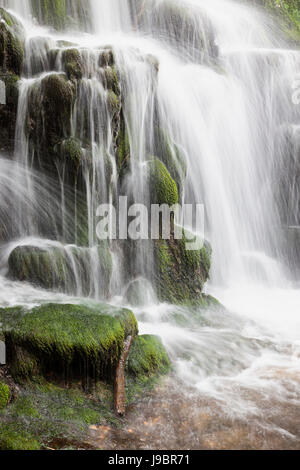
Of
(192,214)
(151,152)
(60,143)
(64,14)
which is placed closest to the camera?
(60,143)

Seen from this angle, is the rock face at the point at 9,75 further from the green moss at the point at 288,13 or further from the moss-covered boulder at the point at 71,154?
the green moss at the point at 288,13

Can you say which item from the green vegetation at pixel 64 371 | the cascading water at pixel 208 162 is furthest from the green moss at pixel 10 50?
the green vegetation at pixel 64 371

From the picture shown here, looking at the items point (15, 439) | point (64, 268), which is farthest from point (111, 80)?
point (15, 439)

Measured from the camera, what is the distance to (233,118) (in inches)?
439

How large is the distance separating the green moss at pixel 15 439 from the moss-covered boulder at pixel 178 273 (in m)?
4.16

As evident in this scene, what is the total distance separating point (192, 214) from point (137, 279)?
2.81 m

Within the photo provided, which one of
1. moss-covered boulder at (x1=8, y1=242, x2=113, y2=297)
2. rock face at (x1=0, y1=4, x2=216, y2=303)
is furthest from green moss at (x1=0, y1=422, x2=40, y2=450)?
rock face at (x1=0, y1=4, x2=216, y2=303)

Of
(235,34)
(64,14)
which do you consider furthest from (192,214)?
(235,34)

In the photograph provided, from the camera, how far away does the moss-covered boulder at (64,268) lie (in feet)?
19.3

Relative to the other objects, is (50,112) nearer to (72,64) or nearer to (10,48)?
(72,64)

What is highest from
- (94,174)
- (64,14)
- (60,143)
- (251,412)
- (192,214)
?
(64,14)

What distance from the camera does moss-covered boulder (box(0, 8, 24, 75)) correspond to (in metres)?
7.08

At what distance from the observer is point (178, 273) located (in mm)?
7125

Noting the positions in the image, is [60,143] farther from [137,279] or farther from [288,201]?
[288,201]
